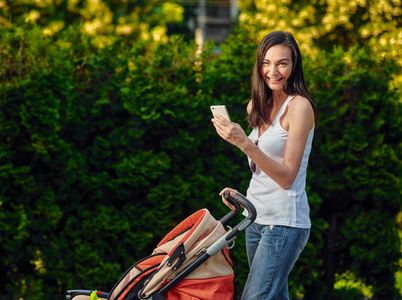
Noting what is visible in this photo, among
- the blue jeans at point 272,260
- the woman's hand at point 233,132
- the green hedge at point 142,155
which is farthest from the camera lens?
→ the green hedge at point 142,155

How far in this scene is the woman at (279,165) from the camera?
8.47 ft

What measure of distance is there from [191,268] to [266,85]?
1.09m

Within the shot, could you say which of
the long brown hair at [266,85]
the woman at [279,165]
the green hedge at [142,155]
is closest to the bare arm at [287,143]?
the woman at [279,165]

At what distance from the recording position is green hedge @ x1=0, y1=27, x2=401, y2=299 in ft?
14.0

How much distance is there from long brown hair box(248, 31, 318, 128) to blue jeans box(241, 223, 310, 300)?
62 centimetres

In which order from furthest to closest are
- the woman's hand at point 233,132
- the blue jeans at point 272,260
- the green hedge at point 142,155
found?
the green hedge at point 142,155 → the blue jeans at point 272,260 → the woman's hand at point 233,132

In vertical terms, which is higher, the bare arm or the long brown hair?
the long brown hair

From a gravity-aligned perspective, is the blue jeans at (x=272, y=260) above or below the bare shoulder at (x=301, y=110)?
below

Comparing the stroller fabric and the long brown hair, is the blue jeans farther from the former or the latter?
the long brown hair

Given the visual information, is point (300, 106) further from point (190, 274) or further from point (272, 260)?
point (190, 274)

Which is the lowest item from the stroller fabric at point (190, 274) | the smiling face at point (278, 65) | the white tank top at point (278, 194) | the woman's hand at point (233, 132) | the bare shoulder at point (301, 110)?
the stroller fabric at point (190, 274)

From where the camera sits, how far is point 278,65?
2756 millimetres

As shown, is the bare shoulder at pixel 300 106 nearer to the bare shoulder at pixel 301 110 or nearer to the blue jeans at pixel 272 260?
the bare shoulder at pixel 301 110

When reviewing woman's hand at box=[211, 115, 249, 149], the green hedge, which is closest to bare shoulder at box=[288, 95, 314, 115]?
woman's hand at box=[211, 115, 249, 149]
